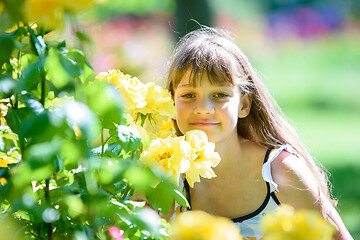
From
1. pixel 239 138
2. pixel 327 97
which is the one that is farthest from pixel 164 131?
pixel 327 97

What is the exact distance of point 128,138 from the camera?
1021 mm

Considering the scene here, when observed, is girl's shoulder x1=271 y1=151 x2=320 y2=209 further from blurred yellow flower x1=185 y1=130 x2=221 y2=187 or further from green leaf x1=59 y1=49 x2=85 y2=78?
green leaf x1=59 y1=49 x2=85 y2=78

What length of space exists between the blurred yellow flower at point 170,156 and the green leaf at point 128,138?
0.68 feet

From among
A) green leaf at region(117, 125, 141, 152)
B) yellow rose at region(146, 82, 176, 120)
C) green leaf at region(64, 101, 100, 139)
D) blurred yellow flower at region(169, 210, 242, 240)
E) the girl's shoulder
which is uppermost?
green leaf at region(64, 101, 100, 139)

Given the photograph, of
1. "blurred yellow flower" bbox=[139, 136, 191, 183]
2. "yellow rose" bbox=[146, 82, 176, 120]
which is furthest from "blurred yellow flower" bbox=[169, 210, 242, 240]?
"yellow rose" bbox=[146, 82, 176, 120]

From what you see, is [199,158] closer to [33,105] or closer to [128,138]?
[128,138]

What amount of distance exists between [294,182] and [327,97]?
28.2 ft

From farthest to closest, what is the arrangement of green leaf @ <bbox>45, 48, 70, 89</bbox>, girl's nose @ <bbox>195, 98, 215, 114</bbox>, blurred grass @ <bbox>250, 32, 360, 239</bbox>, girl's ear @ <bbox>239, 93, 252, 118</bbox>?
1. blurred grass @ <bbox>250, 32, 360, 239</bbox>
2. girl's ear @ <bbox>239, 93, 252, 118</bbox>
3. girl's nose @ <bbox>195, 98, 215, 114</bbox>
4. green leaf @ <bbox>45, 48, 70, 89</bbox>

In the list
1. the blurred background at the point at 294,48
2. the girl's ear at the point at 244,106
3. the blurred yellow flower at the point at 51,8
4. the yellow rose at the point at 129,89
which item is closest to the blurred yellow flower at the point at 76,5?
the blurred yellow flower at the point at 51,8

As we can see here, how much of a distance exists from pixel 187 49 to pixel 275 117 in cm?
45

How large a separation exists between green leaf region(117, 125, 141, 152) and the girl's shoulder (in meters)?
1.03

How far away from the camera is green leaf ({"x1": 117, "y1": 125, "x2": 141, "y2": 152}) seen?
39.7 inches

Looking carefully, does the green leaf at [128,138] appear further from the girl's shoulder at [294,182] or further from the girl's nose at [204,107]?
the girl's shoulder at [294,182]

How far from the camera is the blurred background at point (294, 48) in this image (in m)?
6.21
